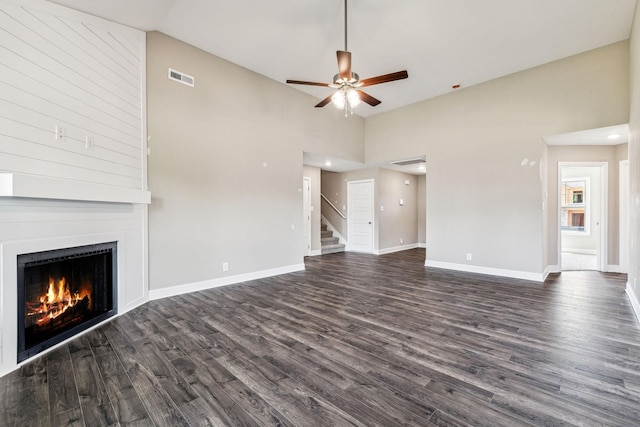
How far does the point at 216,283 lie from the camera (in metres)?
4.62

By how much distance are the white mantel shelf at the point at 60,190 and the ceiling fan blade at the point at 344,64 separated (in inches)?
114

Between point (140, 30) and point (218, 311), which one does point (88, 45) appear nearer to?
point (140, 30)

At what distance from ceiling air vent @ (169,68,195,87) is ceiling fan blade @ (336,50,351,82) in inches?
97.2

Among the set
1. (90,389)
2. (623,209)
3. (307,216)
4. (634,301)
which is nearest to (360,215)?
(307,216)

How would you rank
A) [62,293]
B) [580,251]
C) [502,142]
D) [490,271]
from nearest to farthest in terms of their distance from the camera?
1. [62,293]
2. [502,142]
3. [490,271]
4. [580,251]

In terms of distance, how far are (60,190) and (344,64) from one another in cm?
311

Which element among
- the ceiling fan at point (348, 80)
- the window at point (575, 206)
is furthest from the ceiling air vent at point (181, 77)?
the window at point (575, 206)

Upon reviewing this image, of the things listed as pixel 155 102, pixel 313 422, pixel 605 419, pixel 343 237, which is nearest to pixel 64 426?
pixel 313 422

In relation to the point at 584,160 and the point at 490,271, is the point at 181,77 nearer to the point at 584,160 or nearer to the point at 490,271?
the point at 490,271

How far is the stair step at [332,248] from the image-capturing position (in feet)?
27.5

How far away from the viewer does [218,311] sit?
349 cm

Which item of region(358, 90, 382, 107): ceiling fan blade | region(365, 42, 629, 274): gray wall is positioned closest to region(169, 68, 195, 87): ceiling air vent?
region(358, 90, 382, 107): ceiling fan blade

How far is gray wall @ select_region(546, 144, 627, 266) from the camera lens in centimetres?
569

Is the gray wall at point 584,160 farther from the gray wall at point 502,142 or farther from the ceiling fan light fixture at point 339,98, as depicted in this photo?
the ceiling fan light fixture at point 339,98
